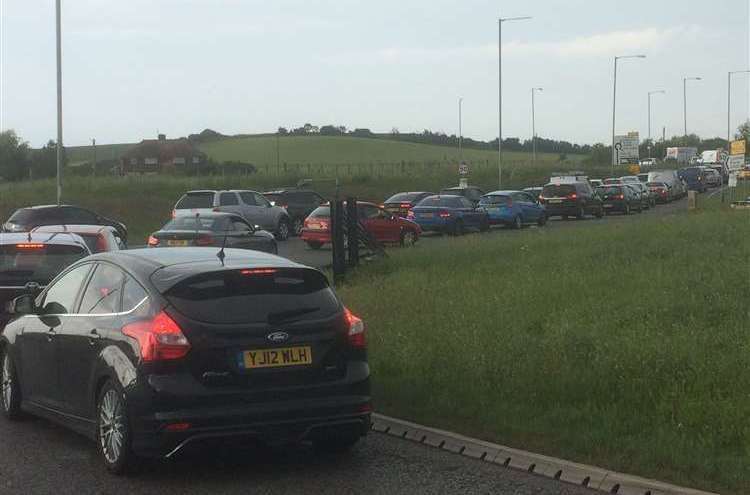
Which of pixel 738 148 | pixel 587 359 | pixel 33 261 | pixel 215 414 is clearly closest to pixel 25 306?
pixel 215 414

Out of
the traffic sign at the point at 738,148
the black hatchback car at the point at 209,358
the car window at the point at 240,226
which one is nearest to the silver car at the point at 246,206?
the car window at the point at 240,226

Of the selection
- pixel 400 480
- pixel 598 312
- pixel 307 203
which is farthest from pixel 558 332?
pixel 307 203

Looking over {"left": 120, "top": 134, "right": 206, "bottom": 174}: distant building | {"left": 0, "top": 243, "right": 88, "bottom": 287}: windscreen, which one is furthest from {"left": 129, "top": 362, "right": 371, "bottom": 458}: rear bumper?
{"left": 120, "top": 134, "right": 206, "bottom": 174}: distant building

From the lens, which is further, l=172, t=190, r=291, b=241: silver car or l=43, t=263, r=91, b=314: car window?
l=172, t=190, r=291, b=241: silver car

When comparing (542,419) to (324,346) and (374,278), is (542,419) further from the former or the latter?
(374,278)

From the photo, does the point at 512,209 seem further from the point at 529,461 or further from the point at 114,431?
the point at 114,431

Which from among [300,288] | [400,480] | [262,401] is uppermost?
[300,288]

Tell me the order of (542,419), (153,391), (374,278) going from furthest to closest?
(374,278) → (542,419) → (153,391)

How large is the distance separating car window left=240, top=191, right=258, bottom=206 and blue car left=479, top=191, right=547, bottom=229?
29.7 ft

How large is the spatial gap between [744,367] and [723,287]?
14.3 feet

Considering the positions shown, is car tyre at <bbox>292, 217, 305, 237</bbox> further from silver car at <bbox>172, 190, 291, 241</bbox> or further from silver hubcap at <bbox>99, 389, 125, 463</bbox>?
silver hubcap at <bbox>99, 389, 125, 463</bbox>

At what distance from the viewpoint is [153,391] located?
7246mm

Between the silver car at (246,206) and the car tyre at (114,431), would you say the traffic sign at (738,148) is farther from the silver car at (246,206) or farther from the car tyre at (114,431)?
the car tyre at (114,431)

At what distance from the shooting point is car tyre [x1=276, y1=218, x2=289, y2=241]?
4022 cm
